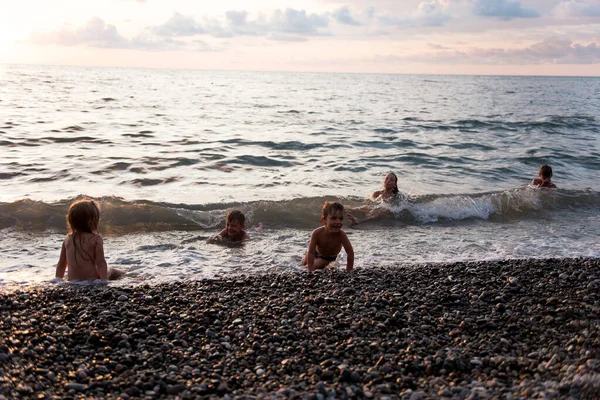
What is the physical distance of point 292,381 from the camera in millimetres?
4168

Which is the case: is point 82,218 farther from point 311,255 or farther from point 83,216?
point 311,255

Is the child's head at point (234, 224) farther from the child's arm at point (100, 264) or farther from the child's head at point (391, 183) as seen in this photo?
the child's head at point (391, 183)

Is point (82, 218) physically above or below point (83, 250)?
above

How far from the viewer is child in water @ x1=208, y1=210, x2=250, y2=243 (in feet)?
31.9

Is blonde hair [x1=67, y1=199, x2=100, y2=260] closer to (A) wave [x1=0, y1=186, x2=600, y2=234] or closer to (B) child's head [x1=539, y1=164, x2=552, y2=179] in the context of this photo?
(A) wave [x1=0, y1=186, x2=600, y2=234]

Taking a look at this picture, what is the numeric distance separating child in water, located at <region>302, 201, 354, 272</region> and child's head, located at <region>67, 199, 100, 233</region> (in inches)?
118

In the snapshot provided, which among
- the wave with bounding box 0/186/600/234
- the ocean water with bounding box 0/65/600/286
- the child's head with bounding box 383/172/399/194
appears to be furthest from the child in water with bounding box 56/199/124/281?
the child's head with bounding box 383/172/399/194

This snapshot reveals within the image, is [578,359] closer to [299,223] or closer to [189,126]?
[299,223]

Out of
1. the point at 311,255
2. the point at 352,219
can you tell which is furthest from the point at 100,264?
the point at 352,219

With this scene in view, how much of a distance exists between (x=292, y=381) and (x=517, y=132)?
994 inches

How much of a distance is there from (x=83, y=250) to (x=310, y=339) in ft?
12.3


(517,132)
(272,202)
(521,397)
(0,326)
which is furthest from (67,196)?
(517,132)

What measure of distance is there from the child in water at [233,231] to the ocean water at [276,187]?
236 millimetres

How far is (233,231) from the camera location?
32.1 feet
